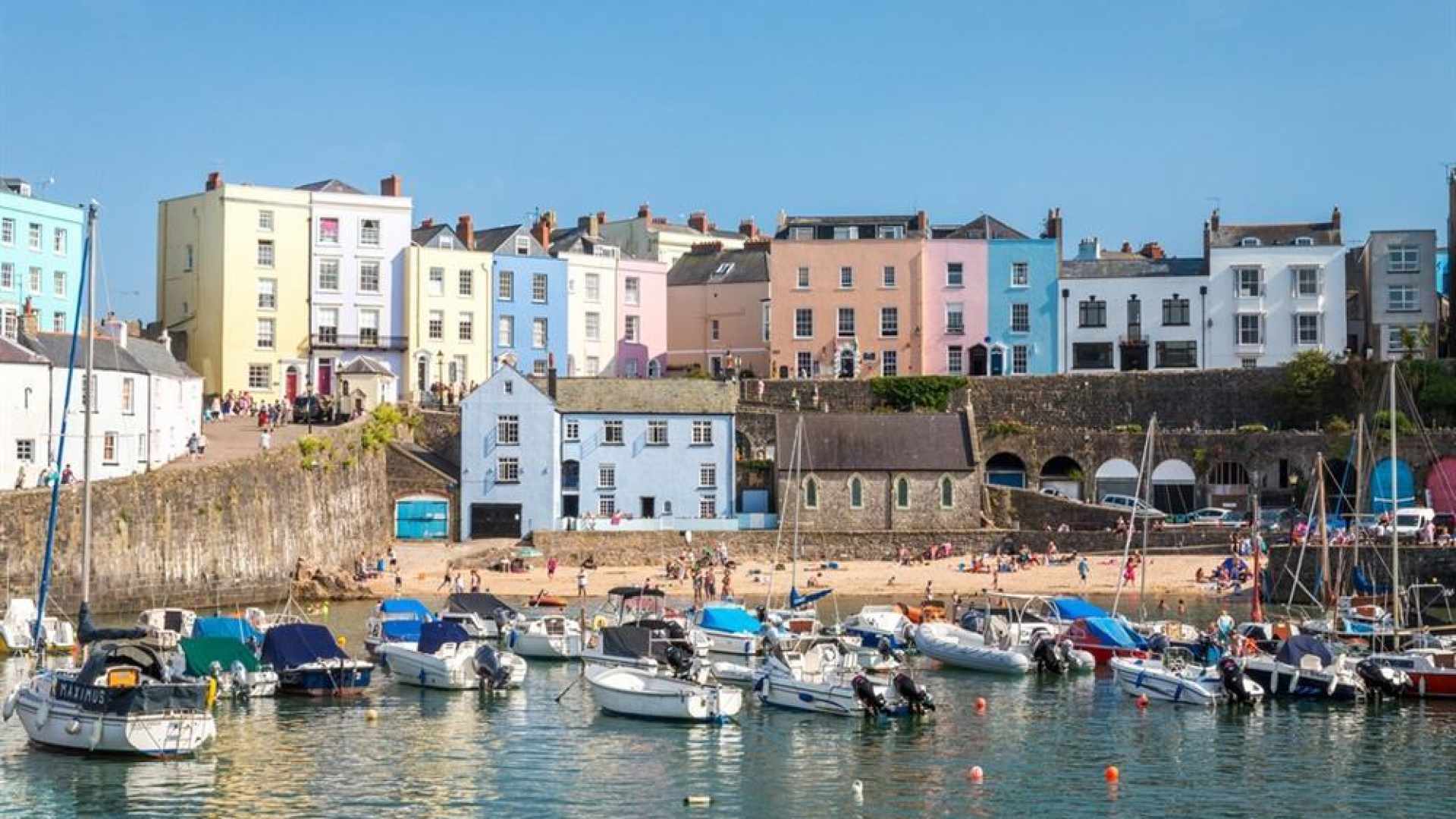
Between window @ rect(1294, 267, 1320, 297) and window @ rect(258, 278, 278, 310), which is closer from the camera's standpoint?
window @ rect(258, 278, 278, 310)

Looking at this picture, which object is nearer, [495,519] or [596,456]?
[495,519]

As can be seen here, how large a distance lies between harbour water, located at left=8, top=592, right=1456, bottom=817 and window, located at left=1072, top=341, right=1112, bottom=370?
144 ft

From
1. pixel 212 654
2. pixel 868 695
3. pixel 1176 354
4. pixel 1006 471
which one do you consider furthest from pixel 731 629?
pixel 1176 354

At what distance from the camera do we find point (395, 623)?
4841 cm

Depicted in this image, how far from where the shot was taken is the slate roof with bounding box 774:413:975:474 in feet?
242

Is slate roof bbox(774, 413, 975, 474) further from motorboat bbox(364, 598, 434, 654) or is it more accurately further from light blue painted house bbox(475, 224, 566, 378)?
motorboat bbox(364, 598, 434, 654)

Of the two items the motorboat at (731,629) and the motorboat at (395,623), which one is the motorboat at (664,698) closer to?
the motorboat at (395,623)

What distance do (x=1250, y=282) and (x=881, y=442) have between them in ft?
68.4

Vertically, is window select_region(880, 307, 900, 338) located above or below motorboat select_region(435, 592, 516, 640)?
above

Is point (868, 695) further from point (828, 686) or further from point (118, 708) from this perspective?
point (118, 708)

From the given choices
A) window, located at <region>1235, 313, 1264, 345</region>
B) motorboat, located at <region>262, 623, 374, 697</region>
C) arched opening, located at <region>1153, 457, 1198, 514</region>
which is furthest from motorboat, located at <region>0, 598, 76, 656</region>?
window, located at <region>1235, 313, 1264, 345</region>

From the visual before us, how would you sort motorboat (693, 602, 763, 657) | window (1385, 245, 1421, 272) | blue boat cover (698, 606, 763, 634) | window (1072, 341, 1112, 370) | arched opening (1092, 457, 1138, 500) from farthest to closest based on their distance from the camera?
window (1072, 341, 1112, 370)
window (1385, 245, 1421, 272)
arched opening (1092, 457, 1138, 500)
blue boat cover (698, 606, 763, 634)
motorboat (693, 602, 763, 657)

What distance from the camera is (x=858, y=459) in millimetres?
73750

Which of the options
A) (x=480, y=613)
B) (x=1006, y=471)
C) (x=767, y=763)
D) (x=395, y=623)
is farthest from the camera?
(x=1006, y=471)
